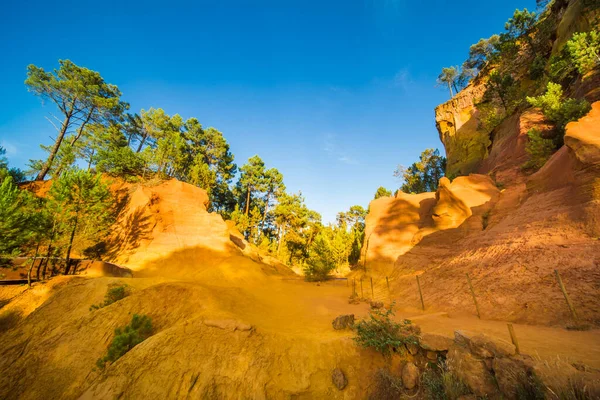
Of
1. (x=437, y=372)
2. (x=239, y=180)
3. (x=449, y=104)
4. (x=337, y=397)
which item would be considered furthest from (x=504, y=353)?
(x=449, y=104)

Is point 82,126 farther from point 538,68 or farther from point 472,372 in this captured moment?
point 538,68

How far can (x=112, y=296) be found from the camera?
10961 mm

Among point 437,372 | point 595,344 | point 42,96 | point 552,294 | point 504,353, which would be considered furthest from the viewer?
point 42,96

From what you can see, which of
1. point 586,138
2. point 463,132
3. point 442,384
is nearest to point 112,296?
point 442,384

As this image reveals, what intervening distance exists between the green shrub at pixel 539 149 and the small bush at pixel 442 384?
18817 mm

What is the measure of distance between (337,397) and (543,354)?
4.54 metres

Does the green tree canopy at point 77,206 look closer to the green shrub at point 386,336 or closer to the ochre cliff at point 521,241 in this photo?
the green shrub at point 386,336

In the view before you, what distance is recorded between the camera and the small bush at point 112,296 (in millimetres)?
10586

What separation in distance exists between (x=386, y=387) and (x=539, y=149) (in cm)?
2032

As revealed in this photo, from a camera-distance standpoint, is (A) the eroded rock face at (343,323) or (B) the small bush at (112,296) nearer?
(A) the eroded rock face at (343,323)

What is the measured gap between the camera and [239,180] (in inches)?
1629

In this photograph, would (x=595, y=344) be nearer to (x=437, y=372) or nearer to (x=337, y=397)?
(x=437, y=372)

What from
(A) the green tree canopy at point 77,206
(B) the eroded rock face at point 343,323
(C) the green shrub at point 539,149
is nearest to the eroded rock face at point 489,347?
(B) the eroded rock face at point 343,323

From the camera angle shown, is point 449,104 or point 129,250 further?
point 449,104
